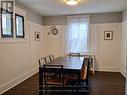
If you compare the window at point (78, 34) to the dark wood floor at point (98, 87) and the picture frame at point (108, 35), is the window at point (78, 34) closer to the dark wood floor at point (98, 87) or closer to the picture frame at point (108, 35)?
the picture frame at point (108, 35)

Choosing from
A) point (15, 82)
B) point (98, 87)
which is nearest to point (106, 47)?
point (98, 87)

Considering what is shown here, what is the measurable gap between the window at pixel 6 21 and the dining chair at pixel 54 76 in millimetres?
1443

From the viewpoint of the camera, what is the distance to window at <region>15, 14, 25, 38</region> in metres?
4.17

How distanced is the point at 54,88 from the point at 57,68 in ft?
3.36

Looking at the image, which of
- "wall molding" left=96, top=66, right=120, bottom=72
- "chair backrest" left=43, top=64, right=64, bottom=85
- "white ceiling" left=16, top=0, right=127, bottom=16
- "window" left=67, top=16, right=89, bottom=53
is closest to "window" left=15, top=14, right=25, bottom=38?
"white ceiling" left=16, top=0, right=127, bottom=16

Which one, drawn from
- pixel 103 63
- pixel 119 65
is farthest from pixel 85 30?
pixel 119 65

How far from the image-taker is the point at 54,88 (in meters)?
3.76

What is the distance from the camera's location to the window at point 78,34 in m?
5.78

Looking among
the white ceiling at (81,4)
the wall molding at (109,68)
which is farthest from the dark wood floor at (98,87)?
the white ceiling at (81,4)

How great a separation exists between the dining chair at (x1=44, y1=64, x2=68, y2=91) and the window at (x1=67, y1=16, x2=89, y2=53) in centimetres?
284

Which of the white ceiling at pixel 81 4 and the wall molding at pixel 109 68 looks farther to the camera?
the wall molding at pixel 109 68

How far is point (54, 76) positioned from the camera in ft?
10.4

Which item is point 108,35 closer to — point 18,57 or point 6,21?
point 18,57

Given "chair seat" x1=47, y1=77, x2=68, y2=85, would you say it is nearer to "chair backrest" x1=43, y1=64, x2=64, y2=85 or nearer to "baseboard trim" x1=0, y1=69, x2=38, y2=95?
"chair backrest" x1=43, y1=64, x2=64, y2=85
